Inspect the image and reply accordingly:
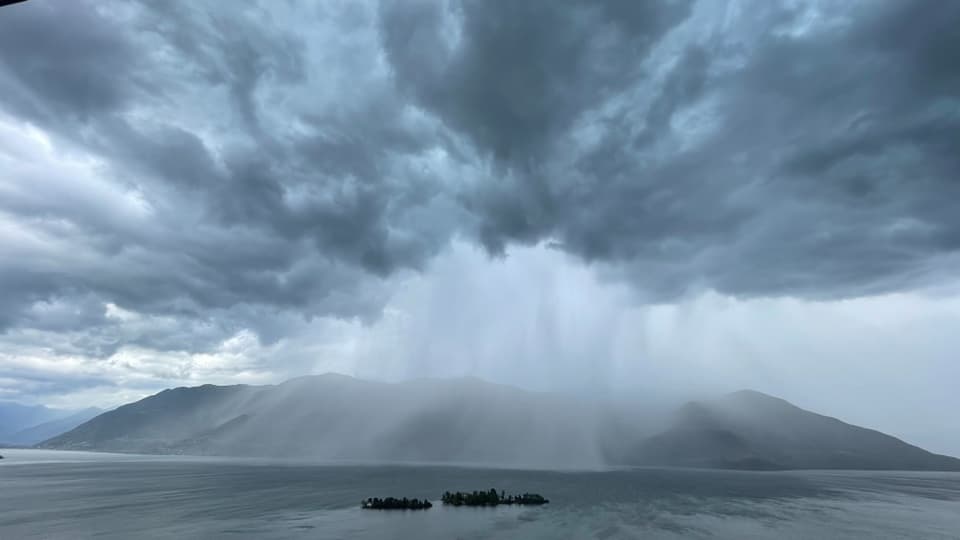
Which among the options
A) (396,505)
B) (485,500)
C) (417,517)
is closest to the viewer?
(417,517)

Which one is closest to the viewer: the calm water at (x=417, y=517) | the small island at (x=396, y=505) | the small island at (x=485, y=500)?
the calm water at (x=417, y=517)

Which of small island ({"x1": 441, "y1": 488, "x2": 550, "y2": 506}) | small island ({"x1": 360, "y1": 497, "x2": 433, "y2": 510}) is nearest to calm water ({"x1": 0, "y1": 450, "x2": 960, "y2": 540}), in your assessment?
small island ({"x1": 360, "y1": 497, "x2": 433, "y2": 510})

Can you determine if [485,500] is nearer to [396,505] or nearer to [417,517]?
[396,505]

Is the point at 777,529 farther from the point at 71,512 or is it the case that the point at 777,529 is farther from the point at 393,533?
the point at 71,512

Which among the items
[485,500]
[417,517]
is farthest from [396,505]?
[485,500]

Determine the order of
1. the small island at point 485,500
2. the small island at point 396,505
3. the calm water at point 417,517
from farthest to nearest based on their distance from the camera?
the small island at point 485,500 → the small island at point 396,505 → the calm water at point 417,517

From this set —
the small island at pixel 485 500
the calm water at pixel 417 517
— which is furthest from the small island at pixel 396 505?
the small island at pixel 485 500

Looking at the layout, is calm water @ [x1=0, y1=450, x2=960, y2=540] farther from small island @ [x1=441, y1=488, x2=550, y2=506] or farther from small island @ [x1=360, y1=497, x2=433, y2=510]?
small island @ [x1=441, y1=488, x2=550, y2=506]

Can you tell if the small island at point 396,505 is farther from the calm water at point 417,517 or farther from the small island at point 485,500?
the small island at point 485,500

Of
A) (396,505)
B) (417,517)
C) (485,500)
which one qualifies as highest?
(485,500)

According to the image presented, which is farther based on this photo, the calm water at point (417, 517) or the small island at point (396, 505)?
the small island at point (396, 505)

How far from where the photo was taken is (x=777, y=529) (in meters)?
94.8

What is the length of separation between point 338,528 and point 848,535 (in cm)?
8533

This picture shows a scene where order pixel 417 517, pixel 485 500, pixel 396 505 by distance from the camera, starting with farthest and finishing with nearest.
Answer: pixel 485 500
pixel 396 505
pixel 417 517
